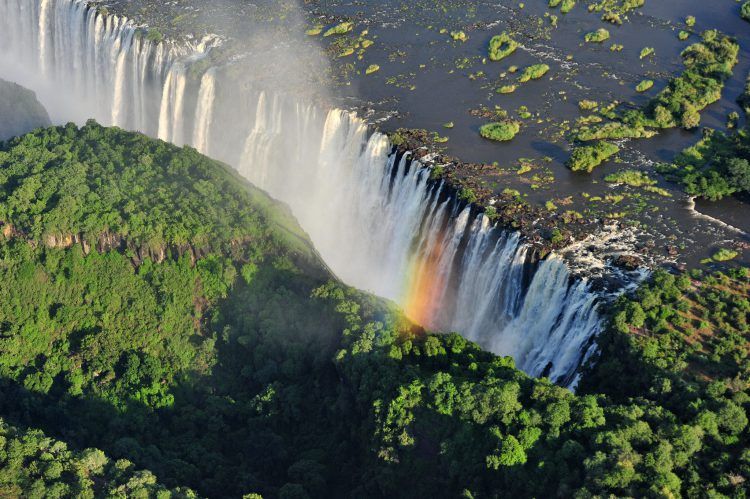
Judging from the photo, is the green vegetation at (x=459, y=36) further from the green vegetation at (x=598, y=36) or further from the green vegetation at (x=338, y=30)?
the green vegetation at (x=598, y=36)

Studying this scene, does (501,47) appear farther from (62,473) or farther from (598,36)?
(62,473)

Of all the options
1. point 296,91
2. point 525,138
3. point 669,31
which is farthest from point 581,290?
point 669,31

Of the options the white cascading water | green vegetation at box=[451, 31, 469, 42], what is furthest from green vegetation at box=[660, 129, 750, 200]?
green vegetation at box=[451, 31, 469, 42]

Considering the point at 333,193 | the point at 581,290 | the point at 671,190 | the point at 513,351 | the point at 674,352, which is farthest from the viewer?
the point at 333,193

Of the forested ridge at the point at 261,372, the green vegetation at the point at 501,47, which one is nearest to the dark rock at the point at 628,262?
the forested ridge at the point at 261,372

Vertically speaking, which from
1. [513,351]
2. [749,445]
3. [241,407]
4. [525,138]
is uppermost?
[525,138]

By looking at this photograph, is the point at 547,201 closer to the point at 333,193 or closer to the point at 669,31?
the point at 333,193

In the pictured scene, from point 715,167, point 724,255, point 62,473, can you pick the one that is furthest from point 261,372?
point 715,167
